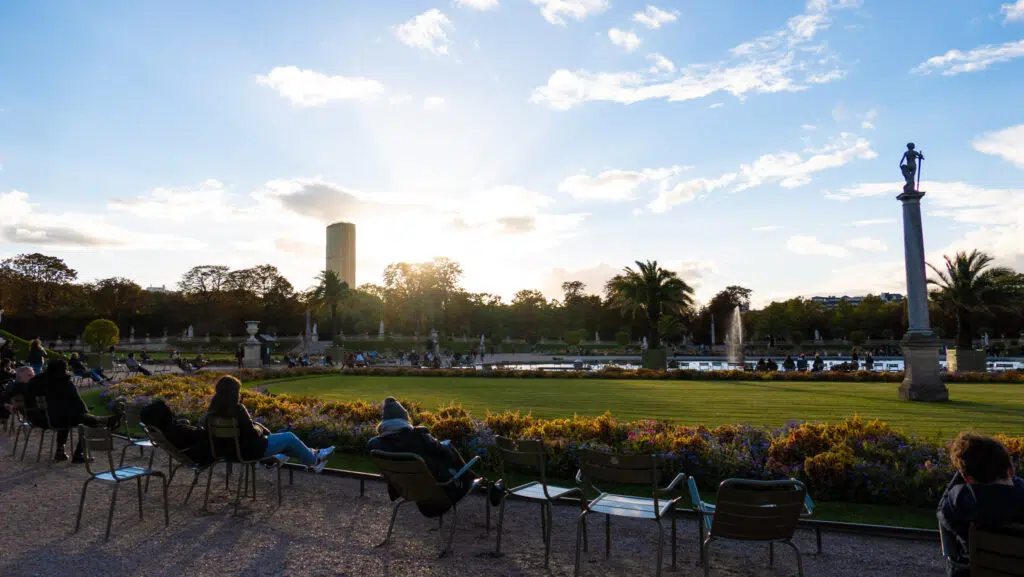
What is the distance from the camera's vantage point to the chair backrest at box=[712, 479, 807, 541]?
4098mm

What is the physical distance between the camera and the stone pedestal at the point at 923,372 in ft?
52.0

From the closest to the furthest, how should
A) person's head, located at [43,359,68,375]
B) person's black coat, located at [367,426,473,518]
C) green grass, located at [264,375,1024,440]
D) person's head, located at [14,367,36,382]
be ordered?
person's black coat, located at [367,426,473,518]
person's head, located at [43,359,68,375]
person's head, located at [14,367,36,382]
green grass, located at [264,375,1024,440]

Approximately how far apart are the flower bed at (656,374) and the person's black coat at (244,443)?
785 inches

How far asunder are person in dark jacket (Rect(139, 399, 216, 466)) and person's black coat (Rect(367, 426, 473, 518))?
2313 mm

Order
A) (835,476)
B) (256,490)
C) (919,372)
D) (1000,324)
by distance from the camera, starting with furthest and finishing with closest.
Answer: (1000,324) → (919,372) → (256,490) → (835,476)

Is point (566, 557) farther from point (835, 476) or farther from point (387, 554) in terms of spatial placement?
point (835, 476)

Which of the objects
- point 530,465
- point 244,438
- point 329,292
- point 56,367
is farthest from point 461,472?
point 329,292

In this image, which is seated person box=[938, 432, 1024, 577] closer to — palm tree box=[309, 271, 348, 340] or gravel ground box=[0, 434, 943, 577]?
gravel ground box=[0, 434, 943, 577]

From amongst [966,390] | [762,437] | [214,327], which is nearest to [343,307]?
[214,327]

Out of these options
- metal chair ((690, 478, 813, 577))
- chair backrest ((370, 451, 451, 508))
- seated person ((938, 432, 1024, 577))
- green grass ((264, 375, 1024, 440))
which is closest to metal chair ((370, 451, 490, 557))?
chair backrest ((370, 451, 451, 508))

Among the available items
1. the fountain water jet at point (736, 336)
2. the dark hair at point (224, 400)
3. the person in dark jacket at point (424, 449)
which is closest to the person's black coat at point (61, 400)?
the dark hair at point (224, 400)

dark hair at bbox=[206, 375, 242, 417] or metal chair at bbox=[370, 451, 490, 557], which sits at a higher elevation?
dark hair at bbox=[206, 375, 242, 417]

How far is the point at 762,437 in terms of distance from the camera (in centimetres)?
807

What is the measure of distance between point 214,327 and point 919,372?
7974 centimetres
